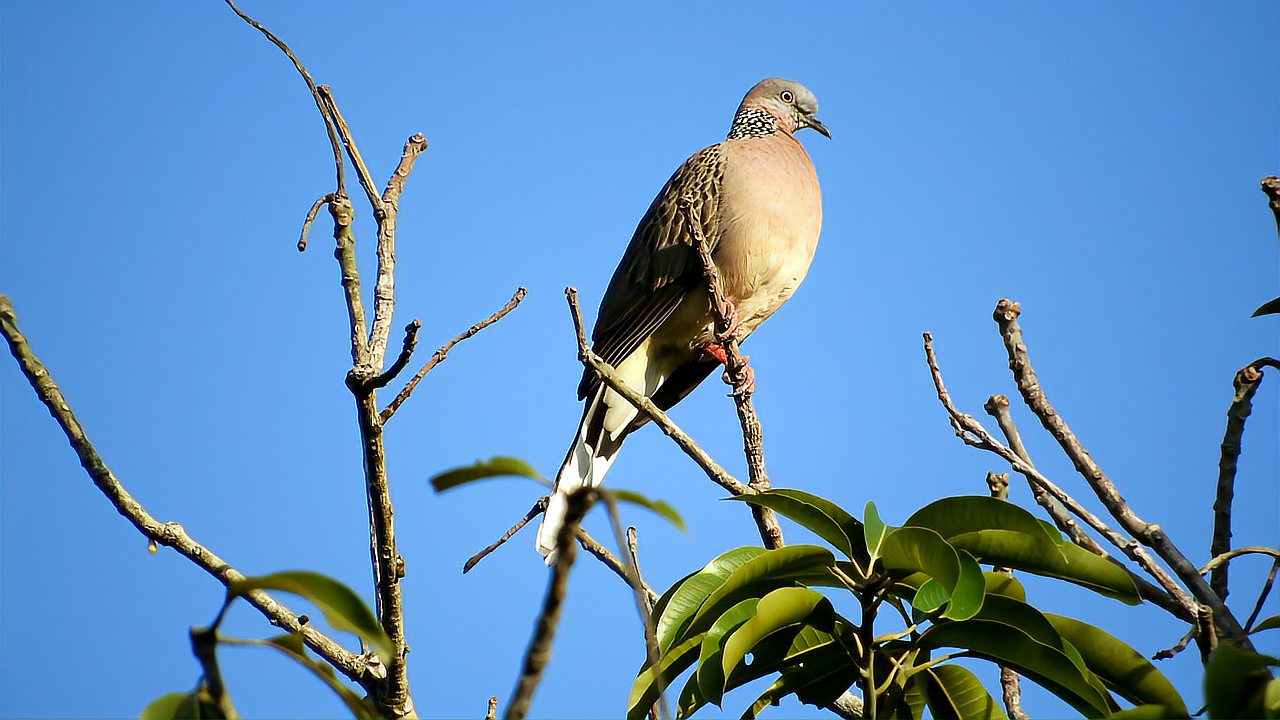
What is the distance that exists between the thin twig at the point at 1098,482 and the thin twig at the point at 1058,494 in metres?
0.03

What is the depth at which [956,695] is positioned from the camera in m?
1.77

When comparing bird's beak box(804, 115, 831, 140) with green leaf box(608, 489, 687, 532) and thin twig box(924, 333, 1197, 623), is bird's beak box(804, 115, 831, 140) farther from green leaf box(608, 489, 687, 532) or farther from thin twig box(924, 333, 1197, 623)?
green leaf box(608, 489, 687, 532)

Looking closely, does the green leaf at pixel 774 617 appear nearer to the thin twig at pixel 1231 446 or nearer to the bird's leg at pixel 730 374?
the thin twig at pixel 1231 446

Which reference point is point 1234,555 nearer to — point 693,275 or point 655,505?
point 655,505

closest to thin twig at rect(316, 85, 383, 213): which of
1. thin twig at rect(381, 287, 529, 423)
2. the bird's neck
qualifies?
thin twig at rect(381, 287, 529, 423)

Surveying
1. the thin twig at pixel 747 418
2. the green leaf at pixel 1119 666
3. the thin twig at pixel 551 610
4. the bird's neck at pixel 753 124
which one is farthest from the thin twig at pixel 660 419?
the bird's neck at pixel 753 124

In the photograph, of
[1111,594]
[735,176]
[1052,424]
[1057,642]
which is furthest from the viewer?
[735,176]

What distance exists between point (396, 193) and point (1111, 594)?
184 cm

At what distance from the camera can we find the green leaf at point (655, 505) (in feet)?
2.59

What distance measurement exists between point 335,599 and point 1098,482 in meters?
1.89

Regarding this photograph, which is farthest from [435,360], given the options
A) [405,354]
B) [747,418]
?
[747,418]

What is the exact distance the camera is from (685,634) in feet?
5.88

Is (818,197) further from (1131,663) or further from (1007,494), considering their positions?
(1131,663)

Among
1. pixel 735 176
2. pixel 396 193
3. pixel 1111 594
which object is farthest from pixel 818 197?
pixel 1111 594
